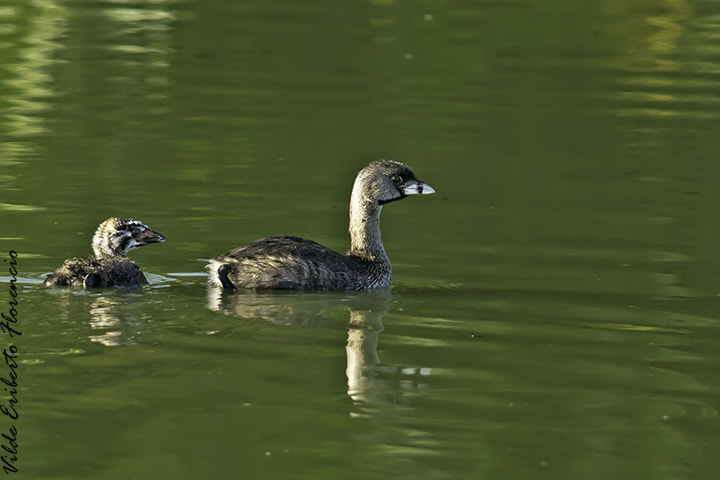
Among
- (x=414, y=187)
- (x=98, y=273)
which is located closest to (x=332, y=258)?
(x=414, y=187)

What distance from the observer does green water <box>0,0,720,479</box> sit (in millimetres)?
7891

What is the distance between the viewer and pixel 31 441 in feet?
25.0

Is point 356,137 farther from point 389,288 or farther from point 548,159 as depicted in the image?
point 389,288

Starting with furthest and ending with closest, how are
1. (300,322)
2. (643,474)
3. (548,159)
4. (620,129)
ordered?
(620,129) < (548,159) < (300,322) < (643,474)

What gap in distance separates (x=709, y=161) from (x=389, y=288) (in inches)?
305

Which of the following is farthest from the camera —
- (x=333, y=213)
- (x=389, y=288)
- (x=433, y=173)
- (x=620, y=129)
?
(x=620, y=129)

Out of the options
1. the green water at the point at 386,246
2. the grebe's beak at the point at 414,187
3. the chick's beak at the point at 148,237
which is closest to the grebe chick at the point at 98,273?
the green water at the point at 386,246

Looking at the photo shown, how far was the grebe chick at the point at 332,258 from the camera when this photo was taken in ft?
37.5

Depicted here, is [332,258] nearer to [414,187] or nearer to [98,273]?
[414,187]

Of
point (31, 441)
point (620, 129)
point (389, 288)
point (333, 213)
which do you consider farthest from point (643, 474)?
point (620, 129)

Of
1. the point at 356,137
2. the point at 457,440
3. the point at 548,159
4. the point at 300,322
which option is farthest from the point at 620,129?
the point at 457,440

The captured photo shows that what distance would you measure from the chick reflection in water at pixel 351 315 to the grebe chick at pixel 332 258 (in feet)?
0.36

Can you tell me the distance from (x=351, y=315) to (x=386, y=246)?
286 cm

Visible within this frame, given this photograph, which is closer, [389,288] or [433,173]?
[389,288]
